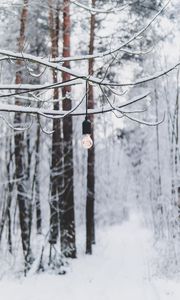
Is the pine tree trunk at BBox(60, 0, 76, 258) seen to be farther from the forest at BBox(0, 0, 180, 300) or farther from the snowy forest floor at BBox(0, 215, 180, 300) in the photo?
the snowy forest floor at BBox(0, 215, 180, 300)

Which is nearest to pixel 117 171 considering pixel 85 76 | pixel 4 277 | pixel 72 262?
pixel 72 262

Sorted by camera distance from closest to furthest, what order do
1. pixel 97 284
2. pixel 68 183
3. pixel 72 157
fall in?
pixel 97 284, pixel 68 183, pixel 72 157

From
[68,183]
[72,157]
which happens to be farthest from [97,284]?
[72,157]

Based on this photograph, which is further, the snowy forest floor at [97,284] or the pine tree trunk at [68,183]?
the pine tree trunk at [68,183]

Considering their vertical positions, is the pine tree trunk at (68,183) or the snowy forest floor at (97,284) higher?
the pine tree trunk at (68,183)

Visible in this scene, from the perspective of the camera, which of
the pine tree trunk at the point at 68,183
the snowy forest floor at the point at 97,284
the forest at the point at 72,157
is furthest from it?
the pine tree trunk at the point at 68,183

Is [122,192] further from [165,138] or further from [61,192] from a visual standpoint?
[61,192]

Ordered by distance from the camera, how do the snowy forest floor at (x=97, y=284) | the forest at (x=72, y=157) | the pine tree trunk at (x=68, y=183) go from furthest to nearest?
1. the pine tree trunk at (x=68, y=183)
2. the forest at (x=72, y=157)
3. the snowy forest floor at (x=97, y=284)

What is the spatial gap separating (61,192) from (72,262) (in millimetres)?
2000

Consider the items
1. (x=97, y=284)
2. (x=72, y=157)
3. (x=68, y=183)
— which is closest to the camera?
(x=97, y=284)

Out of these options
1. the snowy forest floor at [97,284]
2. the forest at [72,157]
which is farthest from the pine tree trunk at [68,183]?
the snowy forest floor at [97,284]

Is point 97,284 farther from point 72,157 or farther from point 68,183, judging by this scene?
point 72,157

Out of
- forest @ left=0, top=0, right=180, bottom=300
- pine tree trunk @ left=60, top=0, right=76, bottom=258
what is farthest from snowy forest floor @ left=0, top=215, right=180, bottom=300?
pine tree trunk @ left=60, top=0, right=76, bottom=258

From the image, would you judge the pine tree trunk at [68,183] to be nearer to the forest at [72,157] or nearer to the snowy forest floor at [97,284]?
the forest at [72,157]
